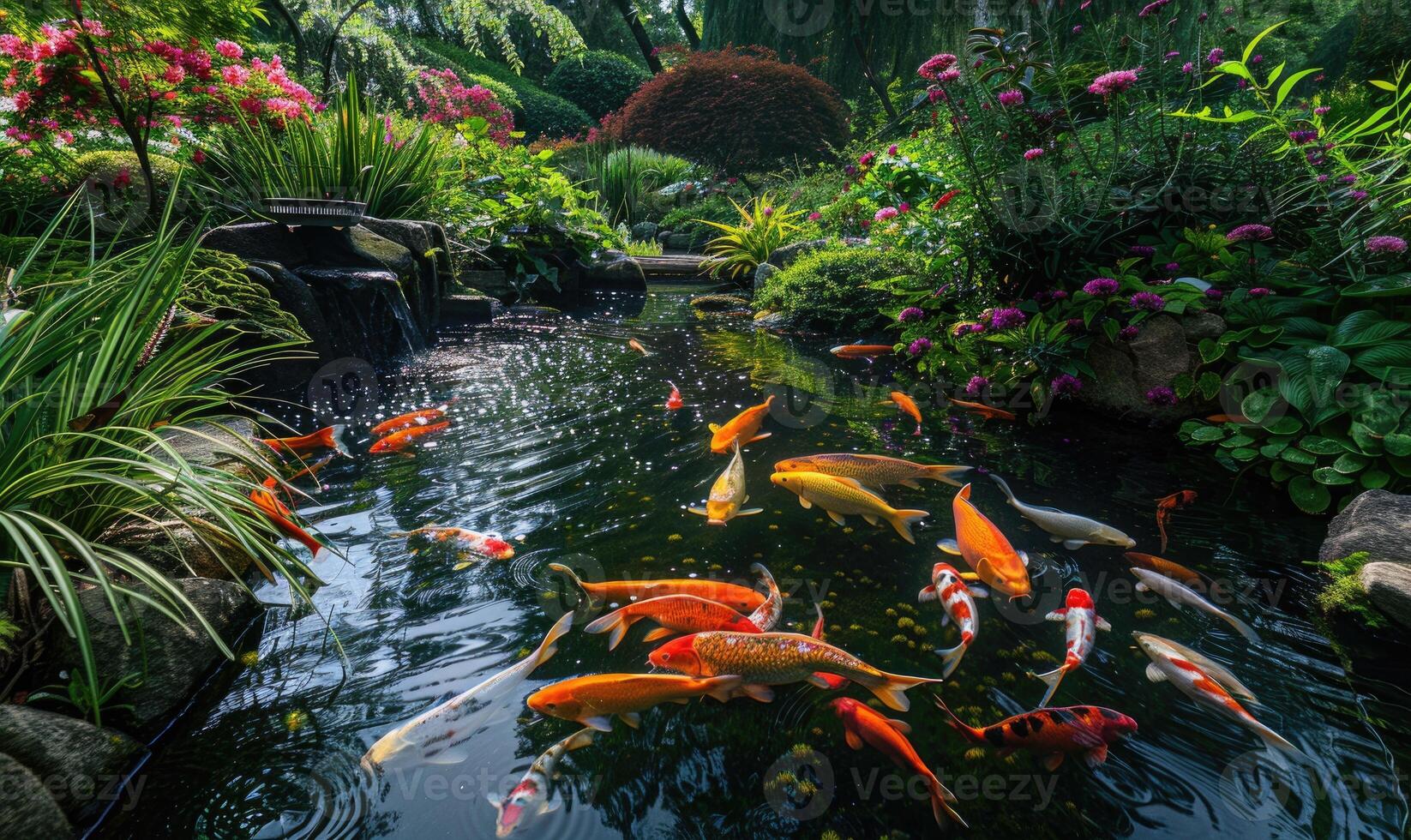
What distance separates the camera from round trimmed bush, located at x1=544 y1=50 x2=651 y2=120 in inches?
950

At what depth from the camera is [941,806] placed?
1556 mm

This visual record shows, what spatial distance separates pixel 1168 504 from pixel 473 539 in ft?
9.67

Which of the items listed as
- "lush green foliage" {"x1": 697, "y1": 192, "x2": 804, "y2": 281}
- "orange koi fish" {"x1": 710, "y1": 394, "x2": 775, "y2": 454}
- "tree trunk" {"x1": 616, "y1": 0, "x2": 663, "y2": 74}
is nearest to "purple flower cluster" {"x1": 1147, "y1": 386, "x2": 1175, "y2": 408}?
"orange koi fish" {"x1": 710, "y1": 394, "x2": 775, "y2": 454}

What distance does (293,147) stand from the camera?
5973 mm

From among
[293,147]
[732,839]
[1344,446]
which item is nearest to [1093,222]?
[1344,446]

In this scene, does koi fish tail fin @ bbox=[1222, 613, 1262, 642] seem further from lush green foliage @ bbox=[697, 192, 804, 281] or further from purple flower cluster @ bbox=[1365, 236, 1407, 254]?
lush green foliage @ bbox=[697, 192, 804, 281]

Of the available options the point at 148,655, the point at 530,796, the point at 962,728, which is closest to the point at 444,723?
the point at 530,796

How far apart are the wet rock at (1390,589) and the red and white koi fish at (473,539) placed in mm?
2909

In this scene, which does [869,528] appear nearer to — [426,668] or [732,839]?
[732,839]

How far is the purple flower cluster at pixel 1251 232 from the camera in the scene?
3582mm

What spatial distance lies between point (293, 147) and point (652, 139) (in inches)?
421

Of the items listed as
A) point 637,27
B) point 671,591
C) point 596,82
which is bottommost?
point 671,591

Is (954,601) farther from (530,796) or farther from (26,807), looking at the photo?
(26,807)

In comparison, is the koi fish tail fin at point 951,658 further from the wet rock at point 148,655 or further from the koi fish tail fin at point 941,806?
the wet rock at point 148,655
